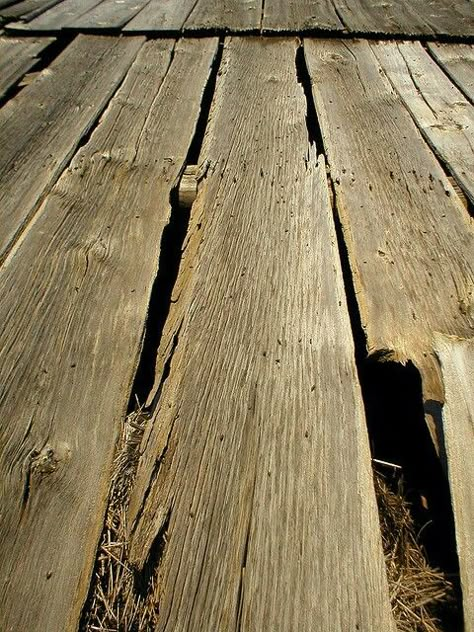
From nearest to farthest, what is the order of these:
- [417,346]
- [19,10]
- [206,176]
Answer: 1. [417,346]
2. [206,176]
3. [19,10]

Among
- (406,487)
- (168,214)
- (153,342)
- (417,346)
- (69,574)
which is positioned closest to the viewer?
(69,574)

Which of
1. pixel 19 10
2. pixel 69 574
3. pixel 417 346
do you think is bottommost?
pixel 69 574

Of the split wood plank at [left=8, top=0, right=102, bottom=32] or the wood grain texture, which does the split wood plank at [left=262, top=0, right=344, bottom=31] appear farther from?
the split wood plank at [left=8, top=0, right=102, bottom=32]

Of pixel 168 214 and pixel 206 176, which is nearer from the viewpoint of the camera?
pixel 168 214

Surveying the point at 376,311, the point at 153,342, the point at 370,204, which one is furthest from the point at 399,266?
the point at 153,342

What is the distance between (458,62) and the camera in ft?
8.86

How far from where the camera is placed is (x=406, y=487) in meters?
1.12

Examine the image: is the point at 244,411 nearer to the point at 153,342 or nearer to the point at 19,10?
the point at 153,342

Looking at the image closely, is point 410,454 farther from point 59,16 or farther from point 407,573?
point 59,16

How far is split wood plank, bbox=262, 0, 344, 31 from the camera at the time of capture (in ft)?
10.1

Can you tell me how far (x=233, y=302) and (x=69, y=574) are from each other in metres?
0.76

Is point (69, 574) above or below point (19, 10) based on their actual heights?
below

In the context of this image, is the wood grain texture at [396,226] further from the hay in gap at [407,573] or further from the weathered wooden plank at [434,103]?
the hay in gap at [407,573]

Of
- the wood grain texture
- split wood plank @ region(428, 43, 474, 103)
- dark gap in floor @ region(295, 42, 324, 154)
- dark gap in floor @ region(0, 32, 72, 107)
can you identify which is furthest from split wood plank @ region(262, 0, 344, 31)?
dark gap in floor @ region(0, 32, 72, 107)
